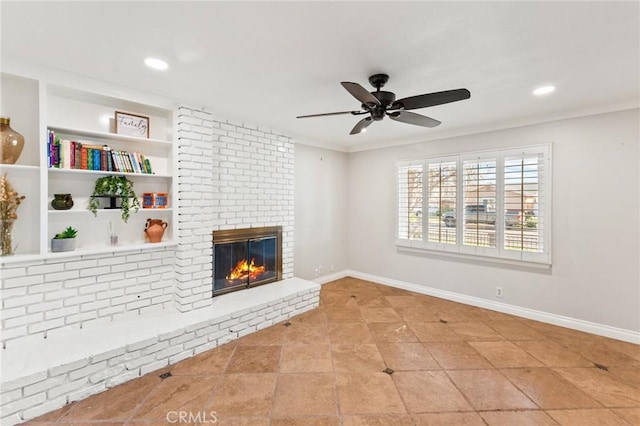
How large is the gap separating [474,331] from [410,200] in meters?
2.16

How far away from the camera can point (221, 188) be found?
3668mm

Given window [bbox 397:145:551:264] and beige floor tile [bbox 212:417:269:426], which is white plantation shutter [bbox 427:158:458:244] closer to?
window [bbox 397:145:551:264]

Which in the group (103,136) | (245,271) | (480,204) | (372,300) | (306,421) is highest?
(103,136)

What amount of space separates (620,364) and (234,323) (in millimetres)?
3741

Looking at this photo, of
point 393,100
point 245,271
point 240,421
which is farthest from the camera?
point 245,271

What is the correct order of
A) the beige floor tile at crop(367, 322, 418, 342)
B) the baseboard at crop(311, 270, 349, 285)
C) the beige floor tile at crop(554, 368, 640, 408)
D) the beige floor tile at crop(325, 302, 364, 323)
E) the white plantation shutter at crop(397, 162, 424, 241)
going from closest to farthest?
the beige floor tile at crop(554, 368, 640, 408), the beige floor tile at crop(367, 322, 418, 342), the beige floor tile at crop(325, 302, 364, 323), the white plantation shutter at crop(397, 162, 424, 241), the baseboard at crop(311, 270, 349, 285)

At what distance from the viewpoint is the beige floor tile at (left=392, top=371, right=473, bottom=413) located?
2.14 metres

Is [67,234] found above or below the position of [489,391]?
above

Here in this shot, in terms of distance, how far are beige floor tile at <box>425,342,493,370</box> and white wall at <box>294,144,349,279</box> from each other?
246 centimetres

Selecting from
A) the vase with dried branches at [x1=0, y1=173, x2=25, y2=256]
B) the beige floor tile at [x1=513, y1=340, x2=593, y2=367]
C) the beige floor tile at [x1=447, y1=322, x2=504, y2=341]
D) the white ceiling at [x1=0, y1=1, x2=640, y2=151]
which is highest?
the white ceiling at [x1=0, y1=1, x2=640, y2=151]

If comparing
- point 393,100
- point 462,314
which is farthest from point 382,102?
point 462,314

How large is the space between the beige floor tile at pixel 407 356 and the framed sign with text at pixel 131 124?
3.35 metres

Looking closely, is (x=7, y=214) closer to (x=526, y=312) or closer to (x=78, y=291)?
(x=78, y=291)

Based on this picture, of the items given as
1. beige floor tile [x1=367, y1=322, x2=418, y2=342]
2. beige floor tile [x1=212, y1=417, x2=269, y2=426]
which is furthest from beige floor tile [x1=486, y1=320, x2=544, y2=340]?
beige floor tile [x1=212, y1=417, x2=269, y2=426]
